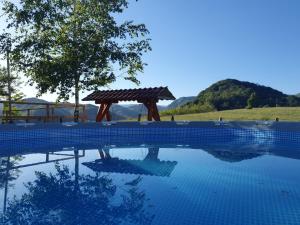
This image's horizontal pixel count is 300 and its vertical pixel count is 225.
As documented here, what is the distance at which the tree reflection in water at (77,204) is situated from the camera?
4.46 m

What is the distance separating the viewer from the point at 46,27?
685 inches

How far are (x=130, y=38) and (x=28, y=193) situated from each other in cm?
1375

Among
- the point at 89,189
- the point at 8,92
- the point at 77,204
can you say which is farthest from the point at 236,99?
the point at 77,204

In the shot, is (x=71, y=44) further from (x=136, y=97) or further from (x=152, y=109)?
(x=152, y=109)

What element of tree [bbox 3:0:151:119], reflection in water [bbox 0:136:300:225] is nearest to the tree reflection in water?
reflection in water [bbox 0:136:300:225]

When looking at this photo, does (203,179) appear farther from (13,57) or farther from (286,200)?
(13,57)

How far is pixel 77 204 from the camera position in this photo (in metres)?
5.18

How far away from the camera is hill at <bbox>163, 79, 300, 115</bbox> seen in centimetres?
2843

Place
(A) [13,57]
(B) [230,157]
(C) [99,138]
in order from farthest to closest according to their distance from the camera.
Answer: (A) [13,57] → (C) [99,138] → (B) [230,157]

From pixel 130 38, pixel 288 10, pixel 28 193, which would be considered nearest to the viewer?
pixel 28 193

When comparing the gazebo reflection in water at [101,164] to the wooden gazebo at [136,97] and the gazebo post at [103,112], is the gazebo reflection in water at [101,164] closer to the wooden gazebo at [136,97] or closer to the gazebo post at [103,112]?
the wooden gazebo at [136,97]

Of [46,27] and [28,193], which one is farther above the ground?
[46,27]

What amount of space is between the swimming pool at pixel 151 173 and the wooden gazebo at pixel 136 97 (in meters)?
1.38

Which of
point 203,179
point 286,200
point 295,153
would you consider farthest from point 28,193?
point 295,153
